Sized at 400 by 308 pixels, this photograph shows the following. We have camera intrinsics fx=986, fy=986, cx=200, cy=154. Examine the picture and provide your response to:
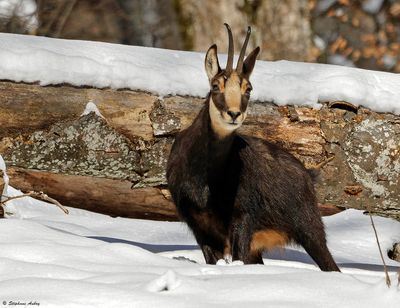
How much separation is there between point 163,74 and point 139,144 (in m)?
0.52

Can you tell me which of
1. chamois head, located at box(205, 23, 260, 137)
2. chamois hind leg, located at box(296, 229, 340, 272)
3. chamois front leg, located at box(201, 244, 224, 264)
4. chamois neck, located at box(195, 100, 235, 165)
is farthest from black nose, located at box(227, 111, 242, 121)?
chamois hind leg, located at box(296, 229, 340, 272)

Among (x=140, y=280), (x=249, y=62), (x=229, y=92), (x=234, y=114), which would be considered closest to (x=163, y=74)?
(x=249, y=62)

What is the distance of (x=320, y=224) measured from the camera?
6.24 meters

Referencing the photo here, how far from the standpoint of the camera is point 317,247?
6.17 metres

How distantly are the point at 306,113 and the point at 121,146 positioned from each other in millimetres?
1291

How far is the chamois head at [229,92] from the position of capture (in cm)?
561

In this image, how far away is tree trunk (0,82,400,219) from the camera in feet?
21.4

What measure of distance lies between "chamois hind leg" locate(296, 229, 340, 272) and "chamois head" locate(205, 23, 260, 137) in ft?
2.81

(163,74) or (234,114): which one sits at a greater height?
(234,114)

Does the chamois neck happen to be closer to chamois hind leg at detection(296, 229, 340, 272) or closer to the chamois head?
the chamois head

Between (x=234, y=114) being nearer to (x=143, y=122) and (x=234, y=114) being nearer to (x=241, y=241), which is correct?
(x=241, y=241)

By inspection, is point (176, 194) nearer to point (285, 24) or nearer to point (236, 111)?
point (236, 111)

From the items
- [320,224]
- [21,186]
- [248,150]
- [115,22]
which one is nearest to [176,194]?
[248,150]

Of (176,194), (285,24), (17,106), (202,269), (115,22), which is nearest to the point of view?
(202,269)
